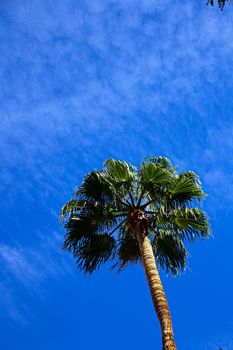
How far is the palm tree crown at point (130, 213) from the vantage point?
451 inches

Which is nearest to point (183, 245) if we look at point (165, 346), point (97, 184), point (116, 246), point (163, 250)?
point (163, 250)

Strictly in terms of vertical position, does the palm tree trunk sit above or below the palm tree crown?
below

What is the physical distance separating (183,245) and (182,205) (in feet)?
4.27

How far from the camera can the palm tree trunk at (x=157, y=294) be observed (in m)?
8.28

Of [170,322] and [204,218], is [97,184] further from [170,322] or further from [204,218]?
[170,322]

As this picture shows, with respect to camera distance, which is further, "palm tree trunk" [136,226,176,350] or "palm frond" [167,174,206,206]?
"palm frond" [167,174,206,206]

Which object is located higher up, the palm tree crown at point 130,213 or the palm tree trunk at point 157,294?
the palm tree crown at point 130,213

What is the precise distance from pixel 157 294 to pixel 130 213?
2.85m

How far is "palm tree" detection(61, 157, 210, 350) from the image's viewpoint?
11406mm

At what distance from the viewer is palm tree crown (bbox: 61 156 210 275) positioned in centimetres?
1145

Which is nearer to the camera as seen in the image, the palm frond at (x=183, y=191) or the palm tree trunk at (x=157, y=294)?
the palm tree trunk at (x=157, y=294)

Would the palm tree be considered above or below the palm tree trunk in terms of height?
above

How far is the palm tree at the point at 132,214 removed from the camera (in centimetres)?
1141

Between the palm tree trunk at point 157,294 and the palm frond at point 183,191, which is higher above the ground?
the palm frond at point 183,191
